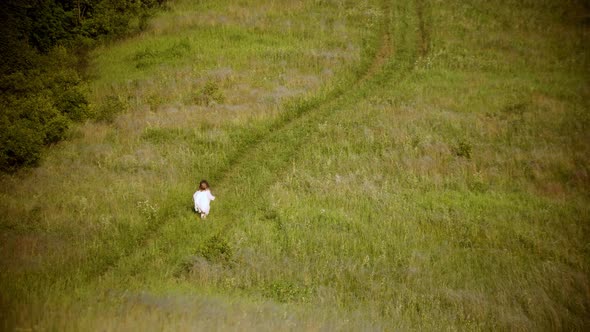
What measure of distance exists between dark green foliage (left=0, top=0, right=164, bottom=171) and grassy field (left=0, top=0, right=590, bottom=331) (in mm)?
893

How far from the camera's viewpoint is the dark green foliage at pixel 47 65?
16422 millimetres

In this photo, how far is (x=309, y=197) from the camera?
48.4 ft

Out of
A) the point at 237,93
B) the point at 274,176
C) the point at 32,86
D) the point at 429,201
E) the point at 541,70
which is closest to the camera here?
the point at 429,201

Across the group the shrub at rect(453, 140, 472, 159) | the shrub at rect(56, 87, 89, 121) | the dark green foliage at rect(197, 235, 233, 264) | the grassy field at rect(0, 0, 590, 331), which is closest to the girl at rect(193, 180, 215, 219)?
the grassy field at rect(0, 0, 590, 331)

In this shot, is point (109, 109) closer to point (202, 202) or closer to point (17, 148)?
point (17, 148)

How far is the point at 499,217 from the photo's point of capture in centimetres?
1385

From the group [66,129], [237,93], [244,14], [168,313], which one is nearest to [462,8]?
[244,14]

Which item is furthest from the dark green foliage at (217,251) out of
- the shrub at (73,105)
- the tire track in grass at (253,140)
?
the shrub at (73,105)

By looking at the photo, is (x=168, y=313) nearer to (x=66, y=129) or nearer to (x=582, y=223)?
(x=582, y=223)

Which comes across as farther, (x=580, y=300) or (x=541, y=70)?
(x=541, y=70)

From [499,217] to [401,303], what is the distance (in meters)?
6.13

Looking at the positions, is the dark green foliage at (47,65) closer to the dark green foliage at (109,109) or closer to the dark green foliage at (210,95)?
the dark green foliage at (109,109)

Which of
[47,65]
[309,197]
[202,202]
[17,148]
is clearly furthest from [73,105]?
[309,197]

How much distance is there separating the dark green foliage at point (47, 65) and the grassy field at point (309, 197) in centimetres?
89
